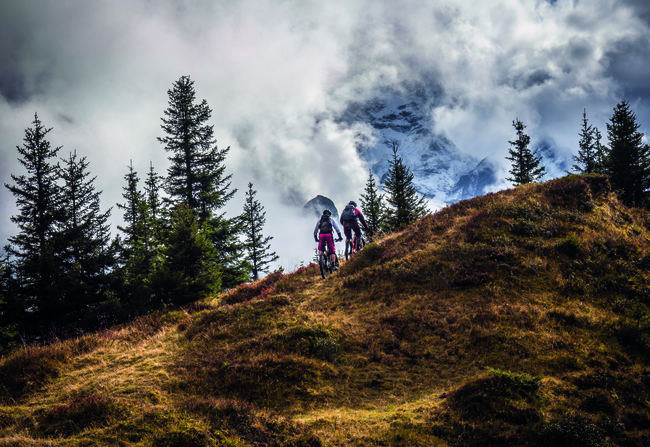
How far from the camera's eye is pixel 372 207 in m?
35.0

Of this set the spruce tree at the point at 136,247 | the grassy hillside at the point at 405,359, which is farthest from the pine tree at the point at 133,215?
the grassy hillside at the point at 405,359

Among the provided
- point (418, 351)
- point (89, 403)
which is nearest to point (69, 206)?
point (89, 403)

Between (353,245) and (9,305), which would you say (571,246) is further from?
(9,305)

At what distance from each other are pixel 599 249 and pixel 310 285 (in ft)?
37.5

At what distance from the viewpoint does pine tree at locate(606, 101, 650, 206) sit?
79.6ft

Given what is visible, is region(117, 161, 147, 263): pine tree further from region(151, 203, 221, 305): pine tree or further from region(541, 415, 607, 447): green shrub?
region(541, 415, 607, 447): green shrub

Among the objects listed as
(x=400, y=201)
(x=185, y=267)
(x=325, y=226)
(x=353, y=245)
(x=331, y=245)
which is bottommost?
(x=185, y=267)

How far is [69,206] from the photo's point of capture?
23.9 m

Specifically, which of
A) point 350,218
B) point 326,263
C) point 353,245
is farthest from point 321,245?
point 353,245

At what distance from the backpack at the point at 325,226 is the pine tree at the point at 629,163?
76.9 ft

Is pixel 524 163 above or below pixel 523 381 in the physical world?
above

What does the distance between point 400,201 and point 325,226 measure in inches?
628

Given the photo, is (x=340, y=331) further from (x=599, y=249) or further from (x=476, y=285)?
(x=599, y=249)

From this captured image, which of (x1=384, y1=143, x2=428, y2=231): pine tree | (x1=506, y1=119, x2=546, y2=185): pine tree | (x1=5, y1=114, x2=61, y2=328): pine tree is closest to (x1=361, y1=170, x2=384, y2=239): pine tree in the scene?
(x1=384, y1=143, x2=428, y2=231): pine tree
